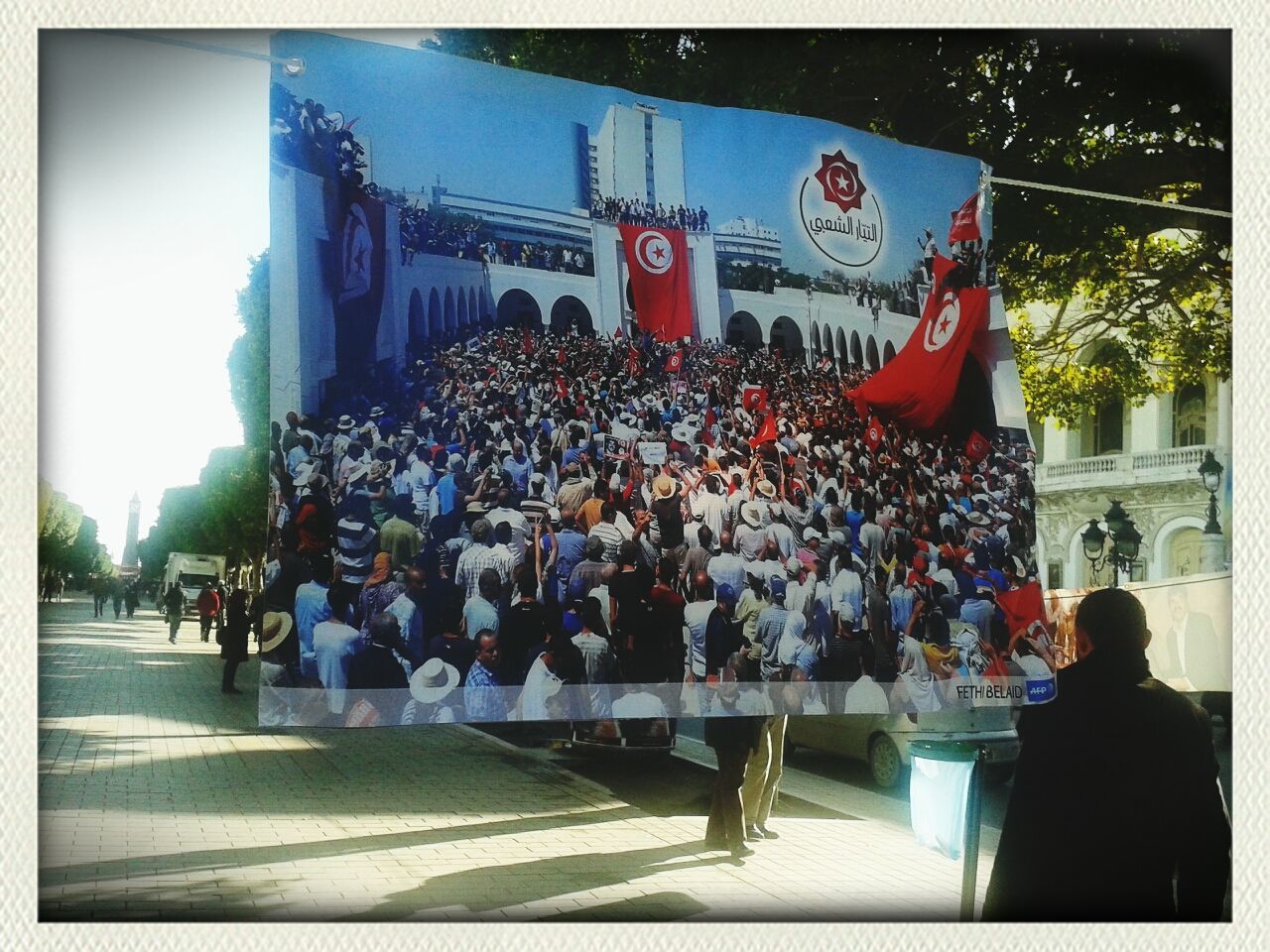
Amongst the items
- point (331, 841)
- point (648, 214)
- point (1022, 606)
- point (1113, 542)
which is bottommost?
point (331, 841)

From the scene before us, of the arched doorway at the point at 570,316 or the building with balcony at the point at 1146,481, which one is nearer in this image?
the arched doorway at the point at 570,316

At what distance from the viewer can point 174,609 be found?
5957 millimetres

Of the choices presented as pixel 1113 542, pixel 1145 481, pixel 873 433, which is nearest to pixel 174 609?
pixel 873 433

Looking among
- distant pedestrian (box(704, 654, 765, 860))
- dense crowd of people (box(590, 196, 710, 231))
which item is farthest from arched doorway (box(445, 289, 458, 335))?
distant pedestrian (box(704, 654, 765, 860))

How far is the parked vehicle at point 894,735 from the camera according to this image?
572 cm

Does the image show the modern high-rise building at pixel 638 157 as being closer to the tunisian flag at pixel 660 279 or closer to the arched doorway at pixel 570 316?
the tunisian flag at pixel 660 279

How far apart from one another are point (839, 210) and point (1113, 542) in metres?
2.15

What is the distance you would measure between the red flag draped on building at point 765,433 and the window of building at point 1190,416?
1881mm

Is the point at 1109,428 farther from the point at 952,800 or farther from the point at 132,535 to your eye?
the point at 132,535

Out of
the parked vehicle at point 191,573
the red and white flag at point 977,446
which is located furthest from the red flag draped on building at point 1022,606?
the parked vehicle at point 191,573

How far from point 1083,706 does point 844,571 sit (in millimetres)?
892

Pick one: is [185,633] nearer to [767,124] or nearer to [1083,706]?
[767,124]

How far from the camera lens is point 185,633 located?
19.9 ft

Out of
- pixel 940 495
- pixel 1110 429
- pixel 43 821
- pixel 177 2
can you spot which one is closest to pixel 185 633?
pixel 43 821
